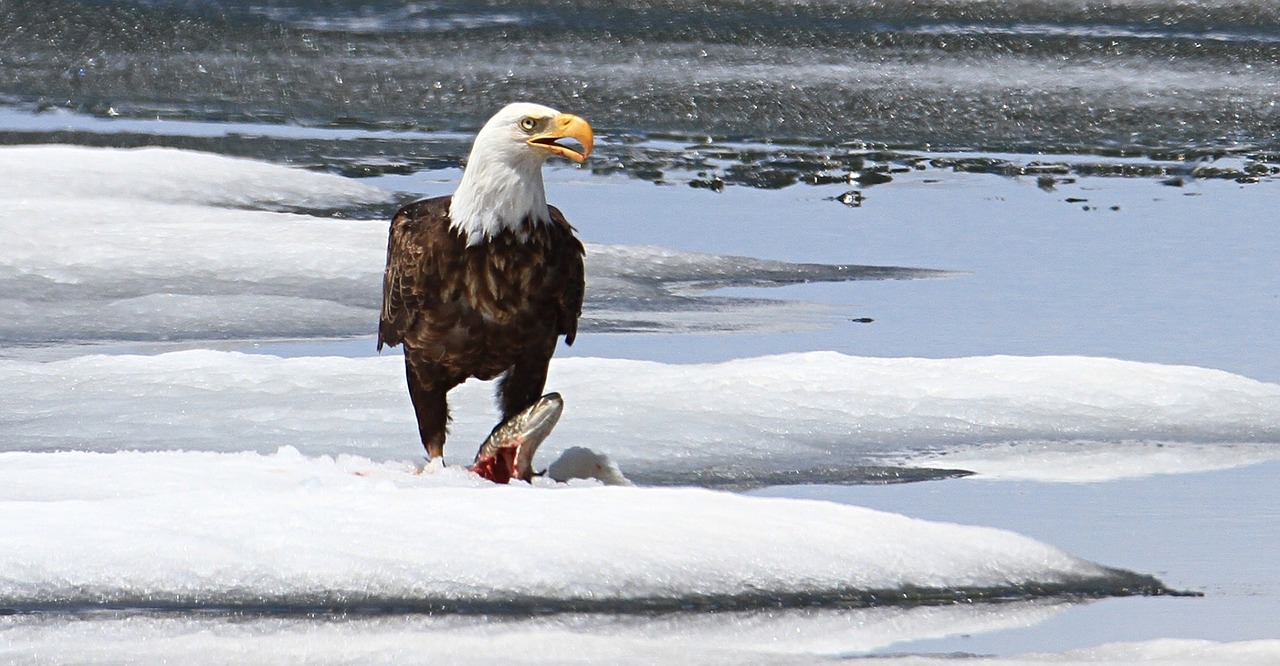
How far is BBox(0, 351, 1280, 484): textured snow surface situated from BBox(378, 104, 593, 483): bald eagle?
301 mm

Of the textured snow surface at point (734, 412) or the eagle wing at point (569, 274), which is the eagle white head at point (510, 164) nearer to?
the eagle wing at point (569, 274)

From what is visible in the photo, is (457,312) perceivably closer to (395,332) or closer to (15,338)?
(395,332)

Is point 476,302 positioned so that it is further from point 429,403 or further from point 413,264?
point 429,403

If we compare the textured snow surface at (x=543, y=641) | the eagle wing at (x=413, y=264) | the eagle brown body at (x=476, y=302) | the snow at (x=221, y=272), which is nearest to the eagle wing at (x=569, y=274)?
the eagle brown body at (x=476, y=302)

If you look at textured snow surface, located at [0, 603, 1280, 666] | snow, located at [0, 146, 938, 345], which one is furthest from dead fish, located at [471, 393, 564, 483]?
snow, located at [0, 146, 938, 345]

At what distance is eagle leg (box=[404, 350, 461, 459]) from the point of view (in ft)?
17.9

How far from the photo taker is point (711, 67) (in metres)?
14.8

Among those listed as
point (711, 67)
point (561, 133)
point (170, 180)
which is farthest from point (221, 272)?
point (711, 67)

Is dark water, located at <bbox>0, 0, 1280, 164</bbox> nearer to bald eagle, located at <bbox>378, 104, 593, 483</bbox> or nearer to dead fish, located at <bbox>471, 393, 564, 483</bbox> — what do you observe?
bald eagle, located at <bbox>378, 104, 593, 483</bbox>

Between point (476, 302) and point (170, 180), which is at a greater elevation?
point (476, 302)

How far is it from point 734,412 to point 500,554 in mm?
1872

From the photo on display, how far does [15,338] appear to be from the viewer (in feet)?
23.5

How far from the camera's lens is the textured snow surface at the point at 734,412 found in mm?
5578

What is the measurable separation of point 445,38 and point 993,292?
8.62m
